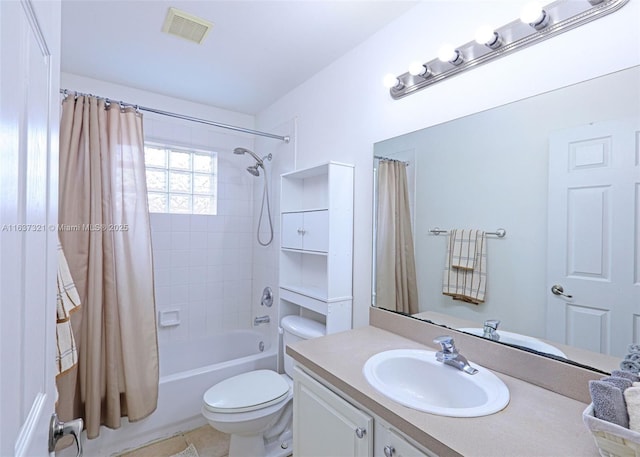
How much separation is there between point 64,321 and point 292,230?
48.6 inches

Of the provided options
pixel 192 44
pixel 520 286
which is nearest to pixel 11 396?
pixel 520 286

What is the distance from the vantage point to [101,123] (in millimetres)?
1901

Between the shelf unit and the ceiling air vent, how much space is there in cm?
93

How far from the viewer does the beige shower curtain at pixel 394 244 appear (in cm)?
152

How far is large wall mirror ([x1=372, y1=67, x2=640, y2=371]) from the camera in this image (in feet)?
2.97

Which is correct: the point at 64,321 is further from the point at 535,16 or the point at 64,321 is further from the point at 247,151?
the point at 535,16

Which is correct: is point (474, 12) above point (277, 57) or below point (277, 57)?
below

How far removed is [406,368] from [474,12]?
58.1 inches

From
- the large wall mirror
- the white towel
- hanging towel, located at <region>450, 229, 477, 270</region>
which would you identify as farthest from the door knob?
the white towel

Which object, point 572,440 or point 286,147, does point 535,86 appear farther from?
point 286,147

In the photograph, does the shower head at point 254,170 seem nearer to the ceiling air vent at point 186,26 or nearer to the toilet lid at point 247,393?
the ceiling air vent at point 186,26

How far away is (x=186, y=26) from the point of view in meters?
1.64

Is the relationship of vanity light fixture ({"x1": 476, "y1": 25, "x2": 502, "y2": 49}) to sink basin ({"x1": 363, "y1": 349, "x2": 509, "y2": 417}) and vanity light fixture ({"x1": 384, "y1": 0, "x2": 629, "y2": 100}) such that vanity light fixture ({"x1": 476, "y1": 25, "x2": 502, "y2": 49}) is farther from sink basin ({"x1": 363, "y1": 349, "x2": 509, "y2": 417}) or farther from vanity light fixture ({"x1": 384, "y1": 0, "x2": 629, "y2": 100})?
Result: sink basin ({"x1": 363, "y1": 349, "x2": 509, "y2": 417})

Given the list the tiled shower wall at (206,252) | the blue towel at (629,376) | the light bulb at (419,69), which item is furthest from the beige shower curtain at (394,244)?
the tiled shower wall at (206,252)
